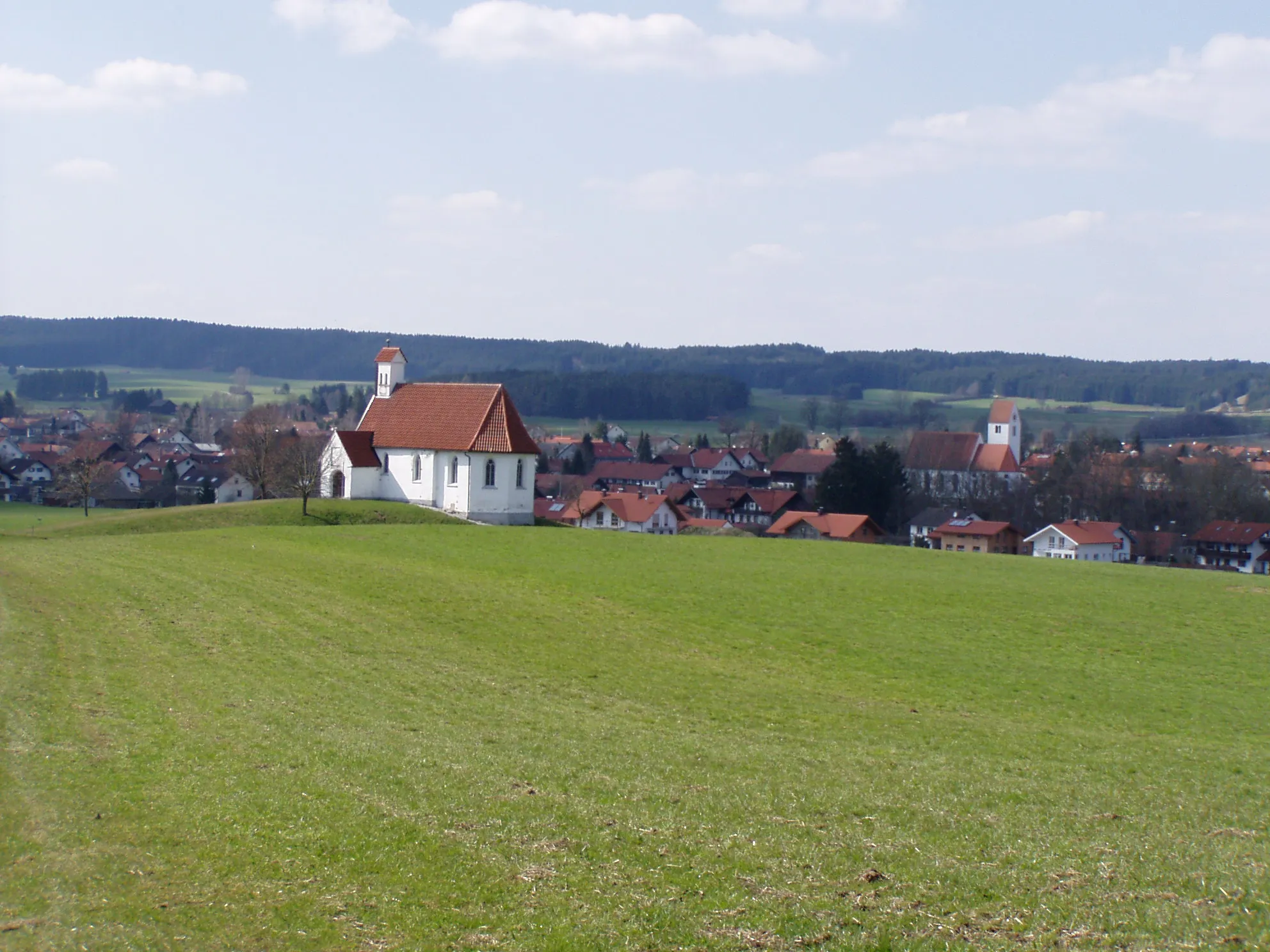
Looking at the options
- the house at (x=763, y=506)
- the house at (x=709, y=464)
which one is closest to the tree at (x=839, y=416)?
the house at (x=709, y=464)

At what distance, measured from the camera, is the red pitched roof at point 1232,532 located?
7562cm

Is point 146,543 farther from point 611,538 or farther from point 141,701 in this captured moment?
point 141,701

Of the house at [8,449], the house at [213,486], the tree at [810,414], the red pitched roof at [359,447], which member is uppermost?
the tree at [810,414]

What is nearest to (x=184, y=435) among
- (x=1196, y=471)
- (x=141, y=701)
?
(x=1196, y=471)

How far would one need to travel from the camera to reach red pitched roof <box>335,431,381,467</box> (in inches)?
2156

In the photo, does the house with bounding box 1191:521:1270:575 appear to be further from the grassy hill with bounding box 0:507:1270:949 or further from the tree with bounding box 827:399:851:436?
the tree with bounding box 827:399:851:436

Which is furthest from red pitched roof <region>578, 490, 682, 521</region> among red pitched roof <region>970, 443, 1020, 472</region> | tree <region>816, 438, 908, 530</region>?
red pitched roof <region>970, 443, 1020, 472</region>

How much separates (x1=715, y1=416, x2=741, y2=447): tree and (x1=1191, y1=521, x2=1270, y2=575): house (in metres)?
87.2

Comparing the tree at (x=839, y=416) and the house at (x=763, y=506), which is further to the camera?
the tree at (x=839, y=416)

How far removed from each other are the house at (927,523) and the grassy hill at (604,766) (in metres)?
48.5

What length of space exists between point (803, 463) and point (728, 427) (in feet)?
197

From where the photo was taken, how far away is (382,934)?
26.7 ft

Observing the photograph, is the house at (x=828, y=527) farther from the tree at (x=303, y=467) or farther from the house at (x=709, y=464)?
the house at (x=709, y=464)

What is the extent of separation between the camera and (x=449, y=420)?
5497 centimetres
